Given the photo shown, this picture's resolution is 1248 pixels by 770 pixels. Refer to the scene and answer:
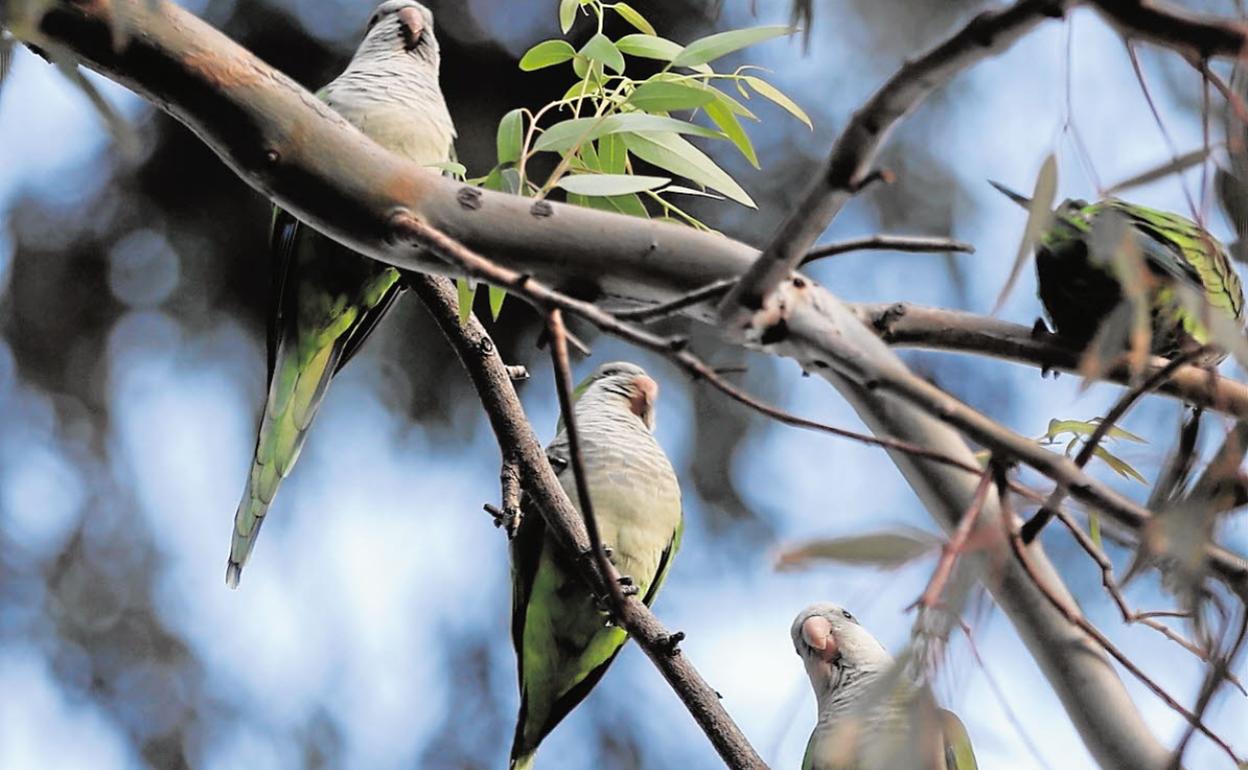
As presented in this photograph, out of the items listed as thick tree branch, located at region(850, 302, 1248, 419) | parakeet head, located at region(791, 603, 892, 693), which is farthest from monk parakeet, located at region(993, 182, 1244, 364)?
parakeet head, located at region(791, 603, 892, 693)

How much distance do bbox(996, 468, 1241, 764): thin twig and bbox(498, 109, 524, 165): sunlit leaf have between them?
1.93 ft

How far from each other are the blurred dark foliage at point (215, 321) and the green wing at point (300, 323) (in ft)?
3.75

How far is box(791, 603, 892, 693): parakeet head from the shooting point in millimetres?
2117

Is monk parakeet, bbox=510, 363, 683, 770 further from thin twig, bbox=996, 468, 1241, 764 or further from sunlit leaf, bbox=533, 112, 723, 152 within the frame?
thin twig, bbox=996, 468, 1241, 764

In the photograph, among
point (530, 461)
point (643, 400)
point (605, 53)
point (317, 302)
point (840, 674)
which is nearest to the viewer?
point (605, 53)

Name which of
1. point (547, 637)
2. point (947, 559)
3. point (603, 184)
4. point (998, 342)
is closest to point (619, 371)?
point (547, 637)

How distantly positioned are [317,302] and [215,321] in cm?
161

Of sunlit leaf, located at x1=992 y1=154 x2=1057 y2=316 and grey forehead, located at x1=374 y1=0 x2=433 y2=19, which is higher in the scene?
grey forehead, located at x1=374 y1=0 x2=433 y2=19

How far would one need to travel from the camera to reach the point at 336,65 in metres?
3.07

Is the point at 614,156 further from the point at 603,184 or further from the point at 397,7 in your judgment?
the point at 397,7

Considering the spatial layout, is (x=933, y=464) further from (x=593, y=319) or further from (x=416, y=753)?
(x=416, y=753)

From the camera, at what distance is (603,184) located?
0.98 m

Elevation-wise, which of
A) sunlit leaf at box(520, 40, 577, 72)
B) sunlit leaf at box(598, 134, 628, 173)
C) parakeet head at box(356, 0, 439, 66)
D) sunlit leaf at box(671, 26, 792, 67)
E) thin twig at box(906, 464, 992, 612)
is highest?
parakeet head at box(356, 0, 439, 66)

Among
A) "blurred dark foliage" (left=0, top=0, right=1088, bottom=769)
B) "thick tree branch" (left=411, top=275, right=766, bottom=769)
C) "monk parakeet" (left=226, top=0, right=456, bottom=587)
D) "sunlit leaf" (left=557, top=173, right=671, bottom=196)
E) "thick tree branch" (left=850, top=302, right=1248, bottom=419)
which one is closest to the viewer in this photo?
"thick tree branch" (left=850, top=302, right=1248, bottom=419)
